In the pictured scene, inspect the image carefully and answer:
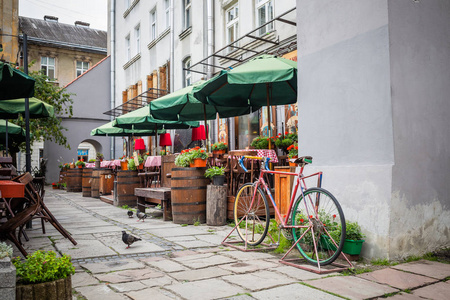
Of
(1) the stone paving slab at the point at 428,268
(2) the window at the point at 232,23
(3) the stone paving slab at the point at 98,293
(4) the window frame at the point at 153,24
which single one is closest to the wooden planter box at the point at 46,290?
(3) the stone paving slab at the point at 98,293

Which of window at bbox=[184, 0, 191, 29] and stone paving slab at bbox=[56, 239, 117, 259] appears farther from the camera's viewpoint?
window at bbox=[184, 0, 191, 29]

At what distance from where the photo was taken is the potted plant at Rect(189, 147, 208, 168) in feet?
22.2

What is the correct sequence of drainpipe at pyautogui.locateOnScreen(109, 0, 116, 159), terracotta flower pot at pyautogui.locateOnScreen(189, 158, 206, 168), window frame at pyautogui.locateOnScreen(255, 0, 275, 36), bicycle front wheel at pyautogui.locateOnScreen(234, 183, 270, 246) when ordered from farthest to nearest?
drainpipe at pyautogui.locateOnScreen(109, 0, 116, 159)
window frame at pyautogui.locateOnScreen(255, 0, 275, 36)
terracotta flower pot at pyautogui.locateOnScreen(189, 158, 206, 168)
bicycle front wheel at pyautogui.locateOnScreen(234, 183, 270, 246)

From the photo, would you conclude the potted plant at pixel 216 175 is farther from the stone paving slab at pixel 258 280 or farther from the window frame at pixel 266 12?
the window frame at pixel 266 12

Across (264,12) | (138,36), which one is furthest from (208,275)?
(138,36)

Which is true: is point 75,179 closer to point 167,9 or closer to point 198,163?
point 167,9

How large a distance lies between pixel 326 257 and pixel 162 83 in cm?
1375

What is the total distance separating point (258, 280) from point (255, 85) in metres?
5.17

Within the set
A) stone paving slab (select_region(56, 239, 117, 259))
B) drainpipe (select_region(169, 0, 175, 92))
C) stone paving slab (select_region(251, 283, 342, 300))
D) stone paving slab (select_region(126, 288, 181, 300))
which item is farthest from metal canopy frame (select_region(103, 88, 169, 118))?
stone paving slab (select_region(251, 283, 342, 300))

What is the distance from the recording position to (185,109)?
9805 millimetres

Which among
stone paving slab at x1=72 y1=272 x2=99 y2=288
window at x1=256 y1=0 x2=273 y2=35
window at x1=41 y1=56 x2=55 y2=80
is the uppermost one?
window at x1=41 y1=56 x2=55 y2=80

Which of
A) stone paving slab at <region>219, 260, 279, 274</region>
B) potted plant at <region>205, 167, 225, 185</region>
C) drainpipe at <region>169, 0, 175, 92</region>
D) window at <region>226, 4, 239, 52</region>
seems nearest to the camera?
stone paving slab at <region>219, 260, 279, 274</region>

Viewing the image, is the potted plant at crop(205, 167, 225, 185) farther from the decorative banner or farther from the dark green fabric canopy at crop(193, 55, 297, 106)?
the decorative banner

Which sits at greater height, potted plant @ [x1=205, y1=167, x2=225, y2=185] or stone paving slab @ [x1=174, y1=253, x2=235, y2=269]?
potted plant @ [x1=205, y1=167, x2=225, y2=185]
